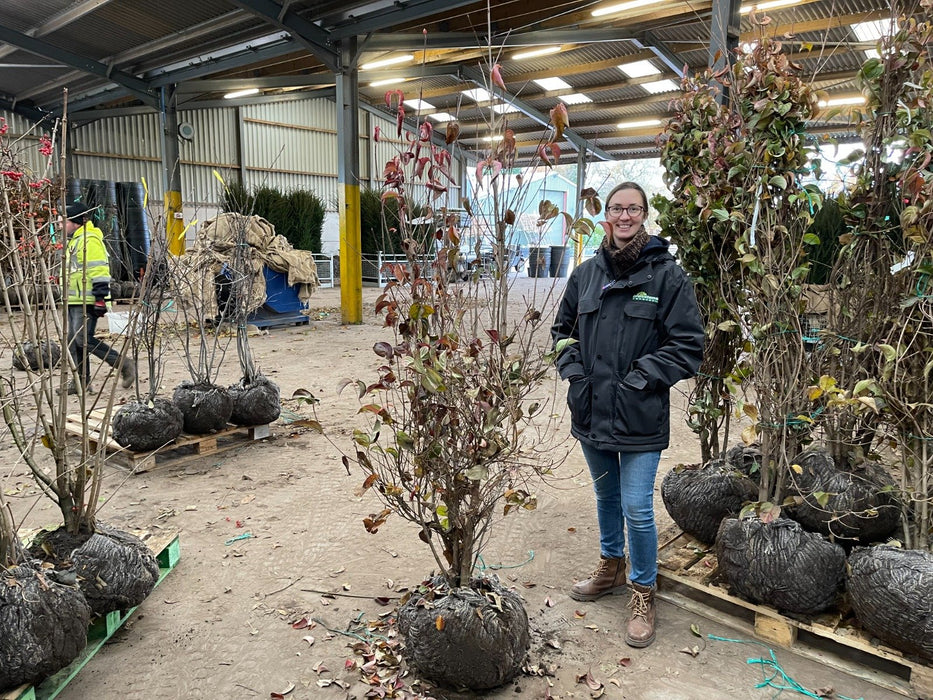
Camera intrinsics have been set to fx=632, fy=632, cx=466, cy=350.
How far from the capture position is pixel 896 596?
2.17 m

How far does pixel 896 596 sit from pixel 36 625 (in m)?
2.83

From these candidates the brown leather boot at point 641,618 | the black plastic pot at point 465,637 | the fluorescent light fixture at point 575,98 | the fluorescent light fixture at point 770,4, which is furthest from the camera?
the fluorescent light fixture at point 575,98

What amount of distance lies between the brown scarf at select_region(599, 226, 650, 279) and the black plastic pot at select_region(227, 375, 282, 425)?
3100 millimetres

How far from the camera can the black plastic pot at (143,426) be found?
410cm

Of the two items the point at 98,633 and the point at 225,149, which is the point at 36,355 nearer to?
the point at 98,633

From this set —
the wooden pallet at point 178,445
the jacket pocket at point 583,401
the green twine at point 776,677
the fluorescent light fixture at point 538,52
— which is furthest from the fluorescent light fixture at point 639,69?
the green twine at point 776,677


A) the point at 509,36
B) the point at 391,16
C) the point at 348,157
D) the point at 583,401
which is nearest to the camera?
the point at 583,401

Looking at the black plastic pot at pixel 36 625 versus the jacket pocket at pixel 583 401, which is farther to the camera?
the jacket pocket at pixel 583 401

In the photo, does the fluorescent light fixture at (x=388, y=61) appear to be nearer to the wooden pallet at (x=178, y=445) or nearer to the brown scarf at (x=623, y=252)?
the wooden pallet at (x=178, y=445)

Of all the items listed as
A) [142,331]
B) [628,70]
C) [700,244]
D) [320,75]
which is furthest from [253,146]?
[700,244]

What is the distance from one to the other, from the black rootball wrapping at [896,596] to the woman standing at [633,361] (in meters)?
0.73

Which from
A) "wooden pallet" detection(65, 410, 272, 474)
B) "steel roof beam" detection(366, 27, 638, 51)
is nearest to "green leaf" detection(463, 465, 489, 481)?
"wooden pallet" detection(65, 410, 272, 474)

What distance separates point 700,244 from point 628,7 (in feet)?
24.7

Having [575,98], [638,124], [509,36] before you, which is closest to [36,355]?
[509,36]
